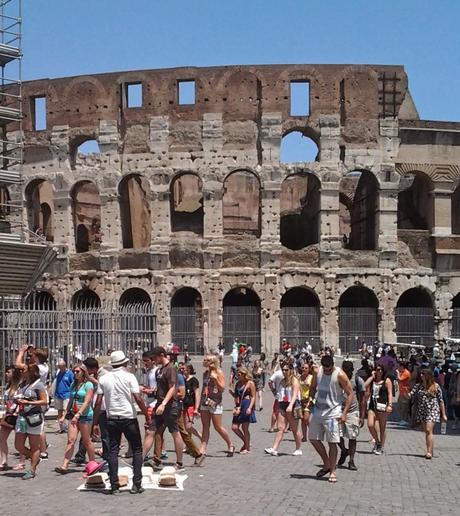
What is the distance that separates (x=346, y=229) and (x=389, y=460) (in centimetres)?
3336

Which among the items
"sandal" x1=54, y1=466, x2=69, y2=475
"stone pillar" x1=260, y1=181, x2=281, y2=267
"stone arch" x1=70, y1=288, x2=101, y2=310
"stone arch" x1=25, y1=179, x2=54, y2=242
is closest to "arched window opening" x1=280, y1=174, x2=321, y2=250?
"stone pillar" x1=260, y1=181, x2=281, y2=267

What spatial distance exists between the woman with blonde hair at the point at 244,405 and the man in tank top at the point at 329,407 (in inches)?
67.7

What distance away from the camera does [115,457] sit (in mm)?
7977

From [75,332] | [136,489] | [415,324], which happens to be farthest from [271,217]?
[136,489]

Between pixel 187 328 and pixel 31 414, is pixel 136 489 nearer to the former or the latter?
pixel 31 414

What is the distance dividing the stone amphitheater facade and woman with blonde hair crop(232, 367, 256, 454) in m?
20.9

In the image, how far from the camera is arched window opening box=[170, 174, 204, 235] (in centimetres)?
3425

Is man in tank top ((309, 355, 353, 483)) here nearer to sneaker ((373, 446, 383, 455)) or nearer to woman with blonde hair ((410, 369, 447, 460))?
woman with blonde hair ((410, 369, 447, 460))

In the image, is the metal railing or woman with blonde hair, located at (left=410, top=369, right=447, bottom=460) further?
the metal railing

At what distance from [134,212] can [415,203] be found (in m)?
12.3

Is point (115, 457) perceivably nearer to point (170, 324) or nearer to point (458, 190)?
point (170, 324)

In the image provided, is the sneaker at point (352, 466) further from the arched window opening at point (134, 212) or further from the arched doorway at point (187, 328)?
the arched window opening at point (134, 212)

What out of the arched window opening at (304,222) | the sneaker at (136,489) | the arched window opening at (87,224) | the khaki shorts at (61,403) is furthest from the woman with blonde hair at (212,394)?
the arched window opening at (87,224)

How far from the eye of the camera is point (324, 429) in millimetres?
8867
